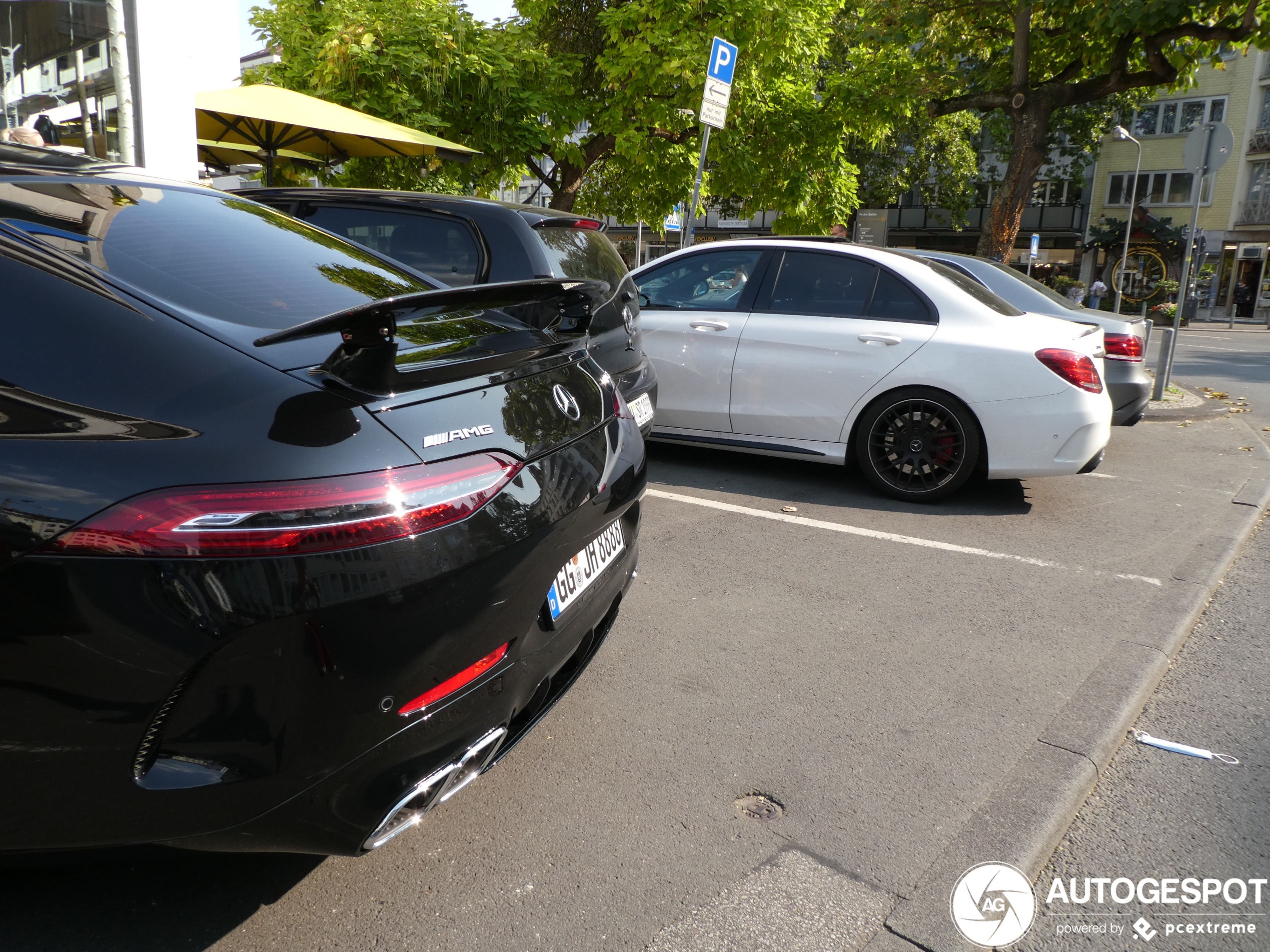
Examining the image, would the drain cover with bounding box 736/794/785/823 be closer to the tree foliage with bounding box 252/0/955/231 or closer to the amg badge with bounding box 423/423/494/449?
the amg badge with bounding box 423/423/494/449

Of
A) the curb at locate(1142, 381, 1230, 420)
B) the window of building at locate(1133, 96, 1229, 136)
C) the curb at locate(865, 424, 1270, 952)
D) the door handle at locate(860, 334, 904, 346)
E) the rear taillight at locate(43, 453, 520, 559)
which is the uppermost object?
the window of building at locate(1133, 96, 1229, 136)

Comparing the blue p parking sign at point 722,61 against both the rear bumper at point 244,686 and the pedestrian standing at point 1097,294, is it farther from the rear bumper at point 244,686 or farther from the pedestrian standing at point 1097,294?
the pedestrian standing at point 1097,294

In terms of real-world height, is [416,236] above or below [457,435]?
above

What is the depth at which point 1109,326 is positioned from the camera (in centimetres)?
708

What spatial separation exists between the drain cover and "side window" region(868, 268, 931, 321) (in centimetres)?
371

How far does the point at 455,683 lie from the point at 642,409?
3325mm

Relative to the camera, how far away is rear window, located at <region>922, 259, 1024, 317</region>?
5.65 metres

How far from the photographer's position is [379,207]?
4.92m

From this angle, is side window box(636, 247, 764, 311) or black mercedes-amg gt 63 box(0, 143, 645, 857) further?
side window box(636, 247, 764, 311)

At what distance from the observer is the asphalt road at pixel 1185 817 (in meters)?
2.16

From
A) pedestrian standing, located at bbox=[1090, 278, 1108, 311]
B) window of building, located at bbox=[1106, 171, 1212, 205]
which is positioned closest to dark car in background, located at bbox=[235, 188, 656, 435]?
pedestrian standing, located at bbox=[1090, 278, 1108, 311]

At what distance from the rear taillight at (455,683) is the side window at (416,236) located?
2958 mm

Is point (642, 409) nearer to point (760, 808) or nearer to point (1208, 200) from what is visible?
point (760, 808)

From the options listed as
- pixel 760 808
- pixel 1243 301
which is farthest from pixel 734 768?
pixel 1243 301
